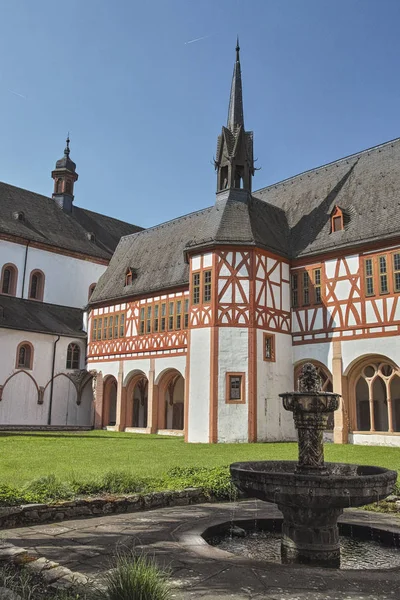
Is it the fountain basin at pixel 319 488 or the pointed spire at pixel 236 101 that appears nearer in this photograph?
the fountain basin at pixel 319 488

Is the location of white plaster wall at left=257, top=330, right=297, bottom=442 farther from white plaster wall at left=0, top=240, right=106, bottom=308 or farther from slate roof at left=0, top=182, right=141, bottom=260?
slate roof at left=0, top=182, right=141, bottom=260

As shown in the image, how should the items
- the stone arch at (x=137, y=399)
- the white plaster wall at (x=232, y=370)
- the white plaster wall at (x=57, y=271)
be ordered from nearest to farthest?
the white plaster wall at (x=232, y=370) → the stone arch at (x=137, y=399) → the white plaster wall at (x=57, y=271)

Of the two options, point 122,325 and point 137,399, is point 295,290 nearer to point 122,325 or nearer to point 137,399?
point 122,325

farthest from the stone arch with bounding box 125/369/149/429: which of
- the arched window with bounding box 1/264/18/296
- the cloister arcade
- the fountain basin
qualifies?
the fountain basin

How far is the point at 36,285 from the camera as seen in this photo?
41562 mm

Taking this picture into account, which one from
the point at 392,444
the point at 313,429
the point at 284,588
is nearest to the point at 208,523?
the point at 313,429

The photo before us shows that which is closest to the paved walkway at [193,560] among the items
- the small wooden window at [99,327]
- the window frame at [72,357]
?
the small wooden window at [99,327]

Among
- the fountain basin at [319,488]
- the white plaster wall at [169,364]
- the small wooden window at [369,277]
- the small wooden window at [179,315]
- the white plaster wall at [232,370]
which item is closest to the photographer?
the fountain basin at [319,488]

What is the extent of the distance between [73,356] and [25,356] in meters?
3.62

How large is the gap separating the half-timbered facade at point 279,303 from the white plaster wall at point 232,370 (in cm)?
5

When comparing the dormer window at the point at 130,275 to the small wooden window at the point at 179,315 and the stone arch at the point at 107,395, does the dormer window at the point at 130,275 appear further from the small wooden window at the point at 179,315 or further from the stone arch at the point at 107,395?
the stone arch at the point at 107,395

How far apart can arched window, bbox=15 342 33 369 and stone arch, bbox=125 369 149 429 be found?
708cm

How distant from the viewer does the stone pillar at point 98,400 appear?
34.5 meters

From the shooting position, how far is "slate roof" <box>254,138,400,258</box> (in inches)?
967
